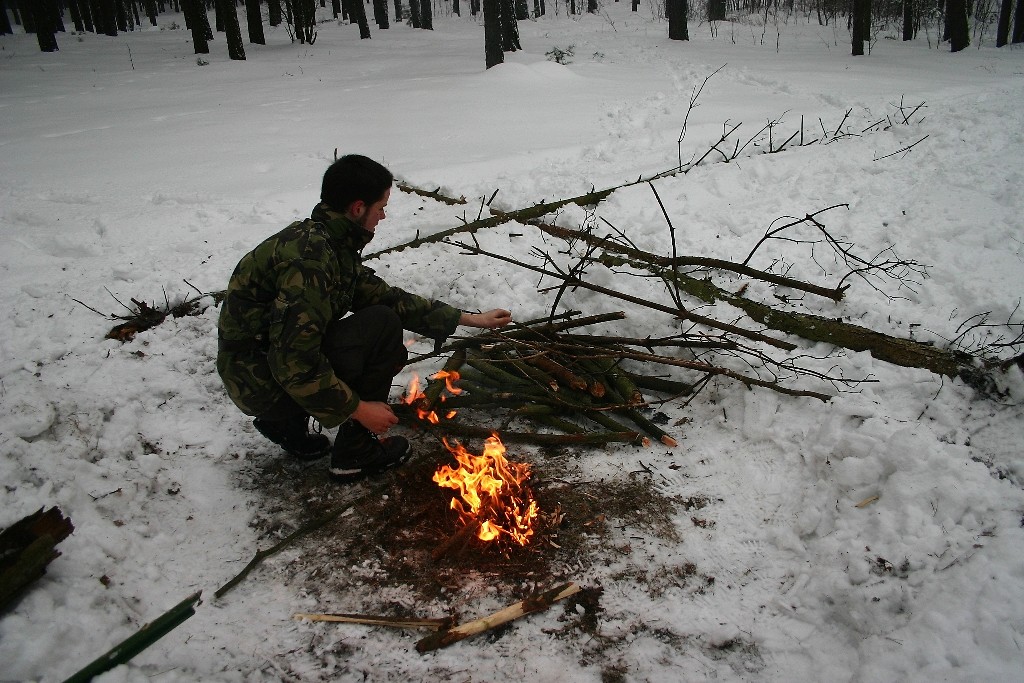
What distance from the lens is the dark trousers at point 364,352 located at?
2.63m

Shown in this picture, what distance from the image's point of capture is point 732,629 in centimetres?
219

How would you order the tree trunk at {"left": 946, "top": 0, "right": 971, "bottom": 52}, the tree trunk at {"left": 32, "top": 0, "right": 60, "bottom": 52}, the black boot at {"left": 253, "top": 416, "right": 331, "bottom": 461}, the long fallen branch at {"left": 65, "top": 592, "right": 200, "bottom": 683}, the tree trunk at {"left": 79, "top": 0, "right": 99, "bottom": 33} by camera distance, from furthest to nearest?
the tree trunk at {"left": 79, "top": 0, "right": 99, "bottom": 33} → the tree trunk at {"left": 32, "top": 0, "right": 60, "bottom": 52} → the tree trunk at {"left": 946, "top": 0, "right": 971, "bottom": 52} → the black boot at {"left": 253, "top": 416, "right": 331, "bottom": 461} → the long fallen branch at {"left": 65, "top": 592, "right": 200, "bottom": 683}

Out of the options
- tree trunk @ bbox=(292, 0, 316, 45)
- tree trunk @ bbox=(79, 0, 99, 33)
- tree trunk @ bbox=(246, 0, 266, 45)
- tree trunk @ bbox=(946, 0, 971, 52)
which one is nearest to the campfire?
tree trunk @ bbox=(946, 0, 971, 52)

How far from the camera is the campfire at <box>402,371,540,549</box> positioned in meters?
2.53

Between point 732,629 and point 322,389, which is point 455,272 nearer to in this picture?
point 322,389

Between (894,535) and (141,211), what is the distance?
20.1 ft

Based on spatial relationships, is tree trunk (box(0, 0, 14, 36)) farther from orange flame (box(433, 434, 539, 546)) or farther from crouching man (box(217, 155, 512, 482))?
orange flame (box(433, 434, 539, 546))

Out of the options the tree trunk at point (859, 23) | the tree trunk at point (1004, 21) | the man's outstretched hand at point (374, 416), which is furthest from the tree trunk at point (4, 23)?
the tree trunk at point (1004, 21)

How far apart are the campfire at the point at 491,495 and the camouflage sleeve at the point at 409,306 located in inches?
25.4

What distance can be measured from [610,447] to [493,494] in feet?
2.57

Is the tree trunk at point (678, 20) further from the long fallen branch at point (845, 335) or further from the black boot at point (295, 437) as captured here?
the black boot at point (295, 437)

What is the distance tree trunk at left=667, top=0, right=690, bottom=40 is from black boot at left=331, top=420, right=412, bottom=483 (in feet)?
58.3

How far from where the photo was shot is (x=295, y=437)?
3035 mm

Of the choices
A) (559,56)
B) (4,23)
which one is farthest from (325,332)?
(4,23)
